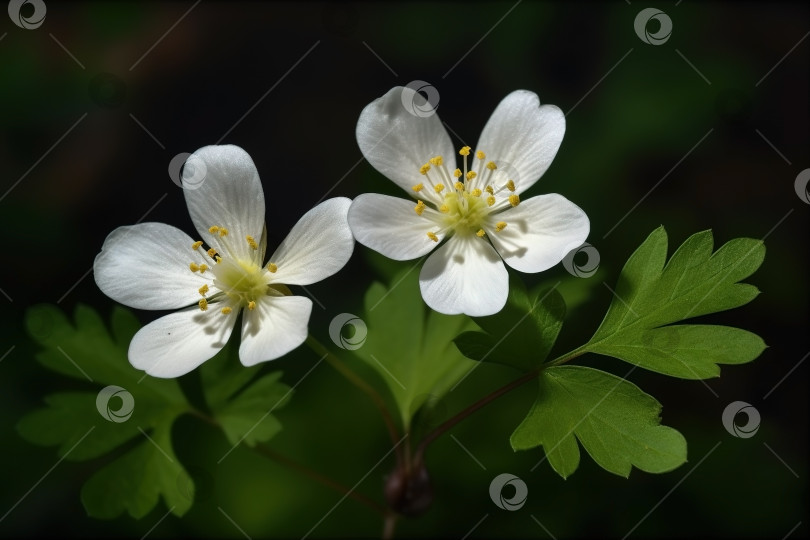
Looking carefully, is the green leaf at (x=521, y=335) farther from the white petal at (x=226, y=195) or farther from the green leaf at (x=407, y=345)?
the white petal at (x=226, y=195)

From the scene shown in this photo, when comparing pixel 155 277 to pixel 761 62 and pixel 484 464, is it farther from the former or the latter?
pixel 761 62

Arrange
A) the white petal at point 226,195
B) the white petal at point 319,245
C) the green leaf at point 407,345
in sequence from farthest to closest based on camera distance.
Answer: the green leaf at point 407,345 < the white petal at point 226,195 < the white petal at point 319,245

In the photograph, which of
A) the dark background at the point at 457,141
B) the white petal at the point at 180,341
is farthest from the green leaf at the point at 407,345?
the dark background at the point at 457,141

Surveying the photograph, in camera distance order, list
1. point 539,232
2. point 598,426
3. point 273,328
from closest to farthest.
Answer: point 598,426
point 273,328
point 539,232

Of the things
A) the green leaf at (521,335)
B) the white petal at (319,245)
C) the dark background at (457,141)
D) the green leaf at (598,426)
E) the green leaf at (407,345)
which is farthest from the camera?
the dark background at (457,141)

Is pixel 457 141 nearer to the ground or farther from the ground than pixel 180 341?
farther from the ground

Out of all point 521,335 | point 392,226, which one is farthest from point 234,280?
point 521,335

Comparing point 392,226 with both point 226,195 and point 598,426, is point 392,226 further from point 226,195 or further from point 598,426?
point 598,426
